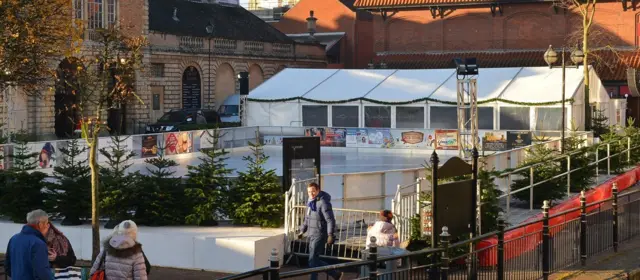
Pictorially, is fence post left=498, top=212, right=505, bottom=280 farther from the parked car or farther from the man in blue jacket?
the parked car

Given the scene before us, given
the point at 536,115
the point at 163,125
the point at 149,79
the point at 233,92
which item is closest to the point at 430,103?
the point at 536,115

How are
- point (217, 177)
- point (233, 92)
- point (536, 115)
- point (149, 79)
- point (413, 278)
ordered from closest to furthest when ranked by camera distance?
point (413, 278) → point (217, 177) → point (536, 115) → point (149, 79) → point (233, 92)

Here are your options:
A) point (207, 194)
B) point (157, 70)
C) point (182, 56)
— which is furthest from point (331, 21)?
point (207, 194)

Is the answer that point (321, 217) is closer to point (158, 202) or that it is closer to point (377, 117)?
point (158, 202)

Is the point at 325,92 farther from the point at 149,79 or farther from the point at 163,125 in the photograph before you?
the point at 149,79

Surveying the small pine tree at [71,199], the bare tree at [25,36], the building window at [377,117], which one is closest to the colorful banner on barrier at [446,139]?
the building window at [377,117]

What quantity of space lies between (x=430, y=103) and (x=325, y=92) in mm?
5566

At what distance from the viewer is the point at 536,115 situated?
41781 mm

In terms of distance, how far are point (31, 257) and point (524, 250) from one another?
7.51 m

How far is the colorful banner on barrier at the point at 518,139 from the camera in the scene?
39656mm

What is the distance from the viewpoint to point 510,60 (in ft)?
207

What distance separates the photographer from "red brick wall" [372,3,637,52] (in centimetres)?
6128

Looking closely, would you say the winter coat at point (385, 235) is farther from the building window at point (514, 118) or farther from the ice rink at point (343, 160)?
the building window at point (514, 118)

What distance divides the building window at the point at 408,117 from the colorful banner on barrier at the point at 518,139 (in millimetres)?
5337
